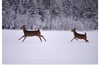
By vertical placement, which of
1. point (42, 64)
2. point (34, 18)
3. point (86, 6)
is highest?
point (86, 6)

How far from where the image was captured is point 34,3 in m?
7.32

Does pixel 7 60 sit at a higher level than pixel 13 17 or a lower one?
lower

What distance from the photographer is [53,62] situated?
2.19m

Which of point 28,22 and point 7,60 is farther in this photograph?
point 28,22

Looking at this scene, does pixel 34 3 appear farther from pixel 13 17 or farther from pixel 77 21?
pixel 77 21

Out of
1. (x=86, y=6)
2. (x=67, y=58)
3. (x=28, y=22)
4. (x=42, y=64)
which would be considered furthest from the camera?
(x=28, y=22)

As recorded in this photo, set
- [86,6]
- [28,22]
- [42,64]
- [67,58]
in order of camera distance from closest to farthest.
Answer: [42,64] < [67,58] < [86,6] < [28,22]

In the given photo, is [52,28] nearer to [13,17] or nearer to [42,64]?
[13,17]

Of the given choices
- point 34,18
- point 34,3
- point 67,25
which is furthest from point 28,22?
point 67,25

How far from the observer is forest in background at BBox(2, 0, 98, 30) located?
7.09 meters

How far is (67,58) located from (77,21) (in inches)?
230

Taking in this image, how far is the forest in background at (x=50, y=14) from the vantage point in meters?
7.09

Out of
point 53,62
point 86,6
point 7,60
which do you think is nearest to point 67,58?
point 53,62

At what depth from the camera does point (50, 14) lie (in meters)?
8.03
